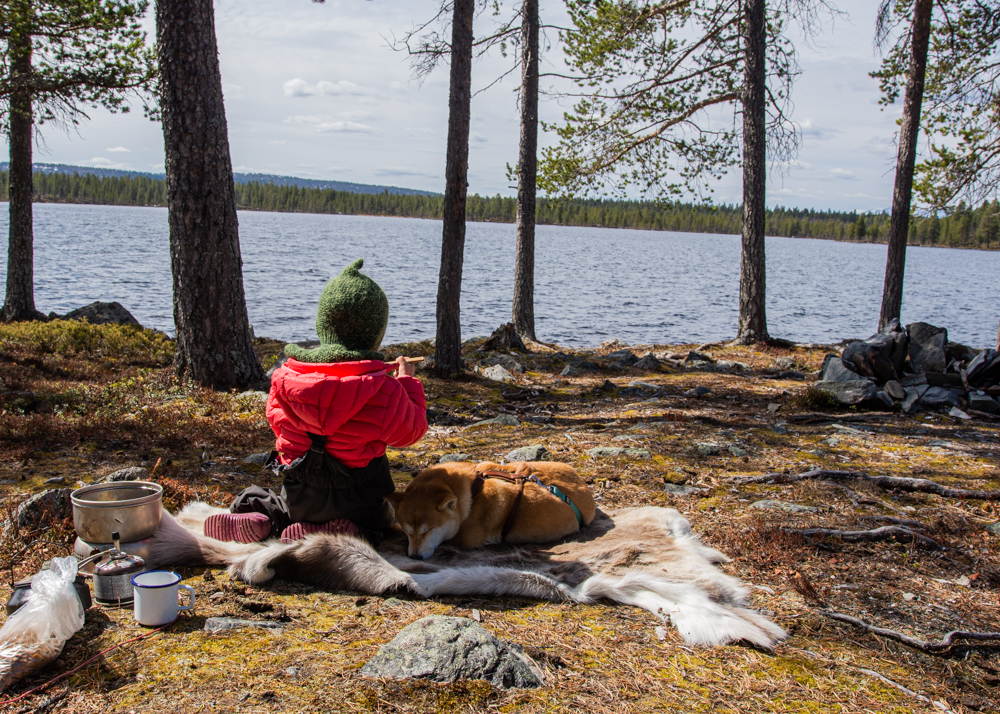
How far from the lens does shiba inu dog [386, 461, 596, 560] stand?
378 centimetres

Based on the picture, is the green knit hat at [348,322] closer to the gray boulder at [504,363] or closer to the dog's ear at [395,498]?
the dog's ear at [395,498]

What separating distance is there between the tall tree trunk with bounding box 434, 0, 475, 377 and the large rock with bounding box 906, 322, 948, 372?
6.56 m

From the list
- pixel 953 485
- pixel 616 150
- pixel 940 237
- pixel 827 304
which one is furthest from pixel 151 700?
pixel 940 237

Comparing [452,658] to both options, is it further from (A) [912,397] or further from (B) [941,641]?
(A) [912,397]

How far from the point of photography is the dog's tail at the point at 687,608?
3039 mm

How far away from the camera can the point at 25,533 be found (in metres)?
3.77

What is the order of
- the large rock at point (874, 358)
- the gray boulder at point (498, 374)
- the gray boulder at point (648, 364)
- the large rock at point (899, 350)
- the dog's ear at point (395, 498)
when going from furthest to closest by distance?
the gray boulder at point (648, 364), the gray boulder at point (498, 374), the large rock at point (899, 350), the large rock at point (874, 358), the dog's ear at point (395, 498)

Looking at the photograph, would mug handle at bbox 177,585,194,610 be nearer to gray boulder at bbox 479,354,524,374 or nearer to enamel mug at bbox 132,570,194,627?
enamel mug at bbox 132,570,194,627

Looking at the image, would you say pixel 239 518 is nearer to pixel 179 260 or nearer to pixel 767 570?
pixel 767 570

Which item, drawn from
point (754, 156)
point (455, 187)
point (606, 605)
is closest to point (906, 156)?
point (754, 156)

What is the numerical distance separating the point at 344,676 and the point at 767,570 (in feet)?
8.33

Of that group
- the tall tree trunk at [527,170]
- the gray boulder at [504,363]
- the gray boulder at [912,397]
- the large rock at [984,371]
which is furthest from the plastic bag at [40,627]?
the tall tree trunk at [527,170]

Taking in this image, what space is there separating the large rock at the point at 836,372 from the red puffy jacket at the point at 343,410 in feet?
23.3

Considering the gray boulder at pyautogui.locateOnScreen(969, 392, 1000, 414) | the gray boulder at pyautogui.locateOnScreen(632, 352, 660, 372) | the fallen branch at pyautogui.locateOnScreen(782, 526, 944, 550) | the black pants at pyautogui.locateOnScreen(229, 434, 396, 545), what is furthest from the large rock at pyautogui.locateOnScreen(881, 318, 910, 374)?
the black pants at pyautogui.locateOnScreen(229, 434, 396, 545)
